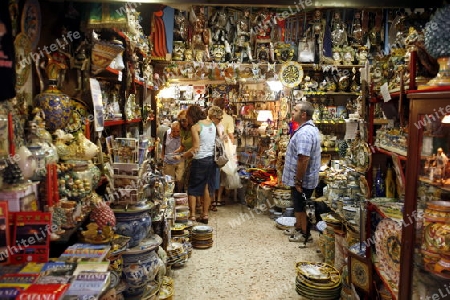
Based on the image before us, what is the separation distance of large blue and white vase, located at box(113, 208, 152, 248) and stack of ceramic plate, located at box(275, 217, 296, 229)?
2.86 meters

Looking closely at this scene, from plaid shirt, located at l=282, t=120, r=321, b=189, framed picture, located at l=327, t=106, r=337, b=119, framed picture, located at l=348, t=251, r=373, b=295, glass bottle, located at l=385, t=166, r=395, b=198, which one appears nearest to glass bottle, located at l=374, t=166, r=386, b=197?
glass bottle, located at l=385, t=166, r=395, b=198

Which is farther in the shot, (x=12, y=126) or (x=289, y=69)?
(x=289, y=69)

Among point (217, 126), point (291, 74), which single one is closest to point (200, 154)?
point (217, 126)

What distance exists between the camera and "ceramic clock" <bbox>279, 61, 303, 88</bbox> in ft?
20.6

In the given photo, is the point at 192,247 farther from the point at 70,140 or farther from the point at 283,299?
the point at 70,140

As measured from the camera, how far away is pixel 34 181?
190 cm

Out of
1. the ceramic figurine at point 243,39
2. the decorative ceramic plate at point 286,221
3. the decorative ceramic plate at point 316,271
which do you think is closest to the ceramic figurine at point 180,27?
the ceramic figurine at point 243,39

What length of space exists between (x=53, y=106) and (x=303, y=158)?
2.92 meters

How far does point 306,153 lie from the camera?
173 inches

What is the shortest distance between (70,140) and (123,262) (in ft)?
3.46

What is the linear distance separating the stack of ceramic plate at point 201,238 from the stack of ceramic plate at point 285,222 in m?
1.19

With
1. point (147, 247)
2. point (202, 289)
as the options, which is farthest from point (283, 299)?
point (147, 247)

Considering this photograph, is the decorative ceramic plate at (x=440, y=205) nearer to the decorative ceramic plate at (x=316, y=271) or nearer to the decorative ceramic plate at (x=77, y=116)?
the decorative ceramic plate at (x=316, y=271)

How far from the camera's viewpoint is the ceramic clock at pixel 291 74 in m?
6.28
